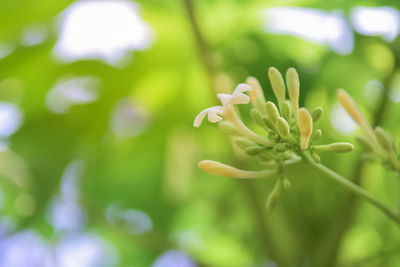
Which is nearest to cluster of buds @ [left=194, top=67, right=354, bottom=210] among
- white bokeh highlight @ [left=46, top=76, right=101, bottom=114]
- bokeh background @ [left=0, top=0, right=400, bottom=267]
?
bokeh background @ [left=0, top=0, right=400, bottom=267]

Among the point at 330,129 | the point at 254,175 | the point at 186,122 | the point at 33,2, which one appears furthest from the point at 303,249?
the point at 33,2

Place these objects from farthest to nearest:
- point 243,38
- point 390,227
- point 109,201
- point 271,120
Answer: point 109,201 < point 243,38 < point 390,227 < point 271,120

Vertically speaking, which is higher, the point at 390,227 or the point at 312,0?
the point at 312,0

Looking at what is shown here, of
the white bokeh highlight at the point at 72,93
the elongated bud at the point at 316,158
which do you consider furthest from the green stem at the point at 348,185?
the white bokeh highlight at the point at 72,93

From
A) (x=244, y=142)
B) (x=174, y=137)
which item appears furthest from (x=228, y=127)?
(x=174, y=137)

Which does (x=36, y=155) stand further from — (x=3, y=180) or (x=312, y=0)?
(x=312, y=0)

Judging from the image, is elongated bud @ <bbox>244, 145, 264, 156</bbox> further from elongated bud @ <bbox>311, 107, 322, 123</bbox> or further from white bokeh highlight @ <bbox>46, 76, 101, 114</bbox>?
white bokeh highlight @ <bbox>46, 76, 101, 114</bbox>

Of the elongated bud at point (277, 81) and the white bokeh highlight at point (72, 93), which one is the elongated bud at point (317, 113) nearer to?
the elongated bud at point (277, 81)

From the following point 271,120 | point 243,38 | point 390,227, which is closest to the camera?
point 271,120
